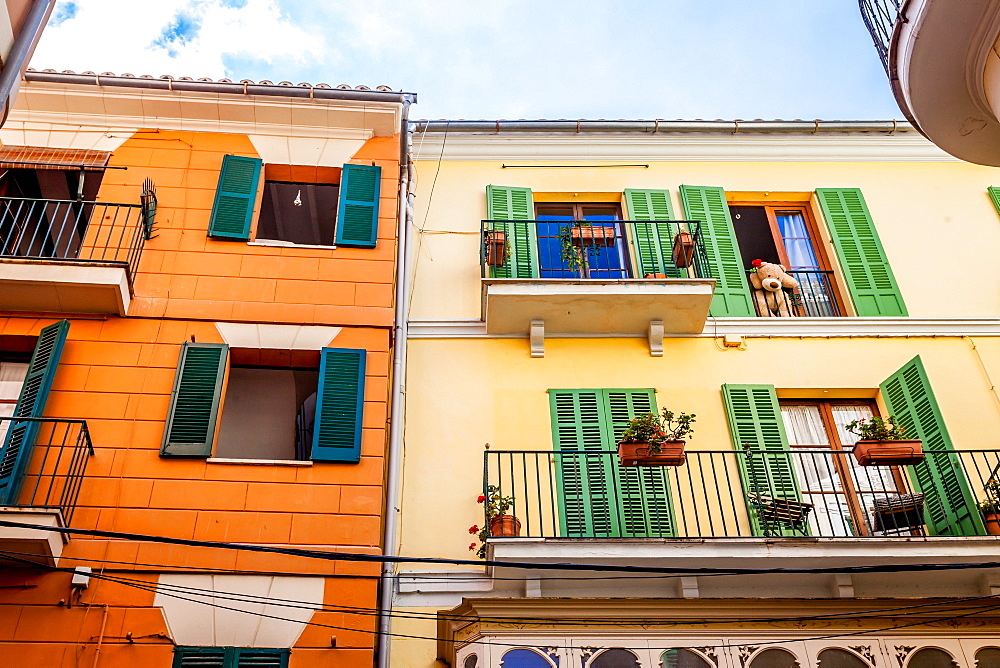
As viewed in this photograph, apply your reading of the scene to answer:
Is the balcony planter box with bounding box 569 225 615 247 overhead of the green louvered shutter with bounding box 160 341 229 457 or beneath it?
overhead

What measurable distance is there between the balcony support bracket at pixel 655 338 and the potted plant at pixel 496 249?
6.60 ft

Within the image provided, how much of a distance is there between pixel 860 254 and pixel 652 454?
486 cm

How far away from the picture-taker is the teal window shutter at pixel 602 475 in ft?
31.6

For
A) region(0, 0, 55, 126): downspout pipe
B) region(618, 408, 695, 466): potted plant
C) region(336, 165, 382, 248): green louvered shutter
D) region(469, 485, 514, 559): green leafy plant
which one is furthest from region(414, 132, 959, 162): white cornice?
region(0, 0, 55, 126): downspout pipe

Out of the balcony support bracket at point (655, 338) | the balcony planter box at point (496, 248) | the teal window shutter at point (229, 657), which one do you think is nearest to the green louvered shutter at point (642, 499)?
the balcony support bracket at point (655, 338)

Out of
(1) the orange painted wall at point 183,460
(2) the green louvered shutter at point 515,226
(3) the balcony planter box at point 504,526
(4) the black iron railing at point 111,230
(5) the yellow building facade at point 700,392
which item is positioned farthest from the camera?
(2) the green louvered shutter at point 515,226

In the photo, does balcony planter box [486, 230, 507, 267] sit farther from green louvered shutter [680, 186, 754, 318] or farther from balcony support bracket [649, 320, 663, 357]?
green louvered shutter [680, 186, 754, 318]

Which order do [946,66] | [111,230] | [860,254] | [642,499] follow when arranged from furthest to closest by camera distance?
[860,254] < [111,230] < [642,499] < [946,66]

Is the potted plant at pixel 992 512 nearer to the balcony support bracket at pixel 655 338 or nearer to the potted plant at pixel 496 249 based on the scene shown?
the balcony support bracket at pixel 655 338

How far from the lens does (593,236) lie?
40.0 ft

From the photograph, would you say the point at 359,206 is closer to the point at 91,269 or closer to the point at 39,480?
the point at 91,269

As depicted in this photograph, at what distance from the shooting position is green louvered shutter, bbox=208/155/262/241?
10734 mm

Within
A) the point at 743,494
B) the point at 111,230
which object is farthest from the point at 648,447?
the point at 111,230

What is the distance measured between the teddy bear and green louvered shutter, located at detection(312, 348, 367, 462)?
5.15 meters
